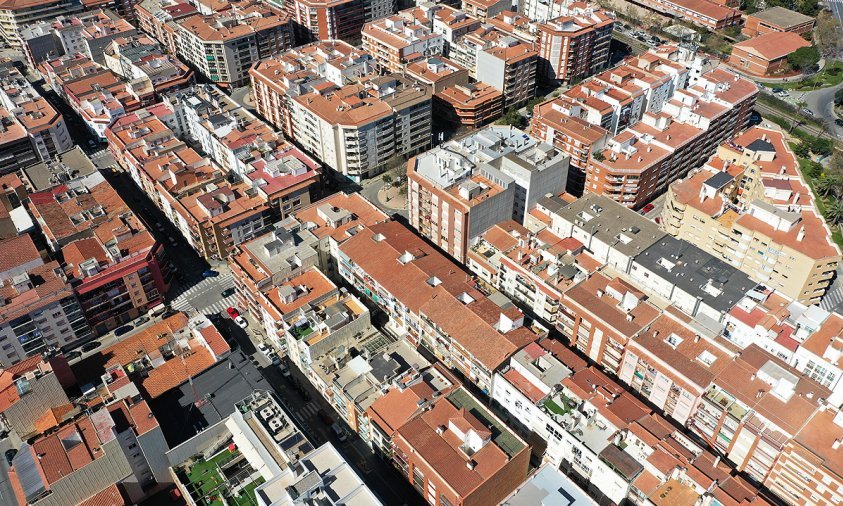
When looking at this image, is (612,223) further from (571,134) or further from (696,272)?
(571,134)

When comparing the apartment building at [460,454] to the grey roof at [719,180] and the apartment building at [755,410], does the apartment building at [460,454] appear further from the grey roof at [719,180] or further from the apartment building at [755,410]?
the grey roof at [719,180]

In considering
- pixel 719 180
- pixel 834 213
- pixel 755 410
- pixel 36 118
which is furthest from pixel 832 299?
pixel 36 118

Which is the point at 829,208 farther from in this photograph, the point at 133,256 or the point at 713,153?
the point at 133,256

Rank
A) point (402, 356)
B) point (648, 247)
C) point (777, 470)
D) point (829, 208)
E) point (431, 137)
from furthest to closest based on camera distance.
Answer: point (431, 137) → point (829, 208) → point (648, 247) → point (402, 356) → point (777, 470)

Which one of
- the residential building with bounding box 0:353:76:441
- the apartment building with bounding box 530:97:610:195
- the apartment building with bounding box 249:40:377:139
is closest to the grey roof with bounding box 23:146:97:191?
the apartment building with bounding box 249:40:377:139

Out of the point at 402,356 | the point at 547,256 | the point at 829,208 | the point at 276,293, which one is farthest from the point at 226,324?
the point at 829,208

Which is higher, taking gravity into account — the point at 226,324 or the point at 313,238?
the point at 313,238

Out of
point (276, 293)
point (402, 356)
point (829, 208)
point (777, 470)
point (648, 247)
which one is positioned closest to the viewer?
point (777, 470)
